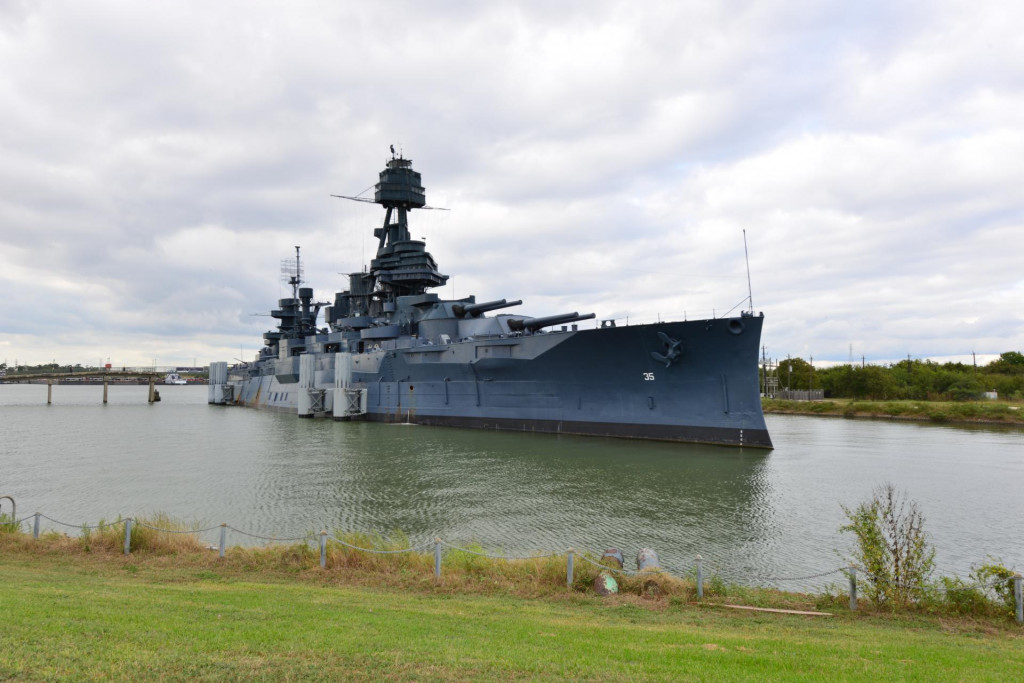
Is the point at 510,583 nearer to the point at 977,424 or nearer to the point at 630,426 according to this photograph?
the point at 630,426

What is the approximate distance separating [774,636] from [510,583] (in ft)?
10.1

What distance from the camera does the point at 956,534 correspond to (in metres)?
11.1

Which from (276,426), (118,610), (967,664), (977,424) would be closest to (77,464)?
(276,426)

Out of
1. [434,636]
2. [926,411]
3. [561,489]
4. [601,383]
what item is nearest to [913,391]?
[926,411]

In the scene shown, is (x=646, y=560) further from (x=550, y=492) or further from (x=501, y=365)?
(x=501, y=365)

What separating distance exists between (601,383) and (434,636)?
19676mm

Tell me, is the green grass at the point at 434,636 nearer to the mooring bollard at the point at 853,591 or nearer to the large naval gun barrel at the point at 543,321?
the mooring bollard at the point at 853,591

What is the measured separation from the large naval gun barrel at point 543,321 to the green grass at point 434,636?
58.8 feet

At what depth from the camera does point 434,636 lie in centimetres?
511

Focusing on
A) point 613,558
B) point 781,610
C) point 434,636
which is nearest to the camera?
point 434,636

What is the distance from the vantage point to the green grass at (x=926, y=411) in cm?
3625

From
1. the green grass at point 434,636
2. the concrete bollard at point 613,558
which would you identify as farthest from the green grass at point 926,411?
the green grass at point 434,636

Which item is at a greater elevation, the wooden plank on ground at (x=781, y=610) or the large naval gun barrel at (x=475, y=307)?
the large naval gun barrel at (x=475, y=307)

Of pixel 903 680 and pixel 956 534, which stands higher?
pixel 903 680
